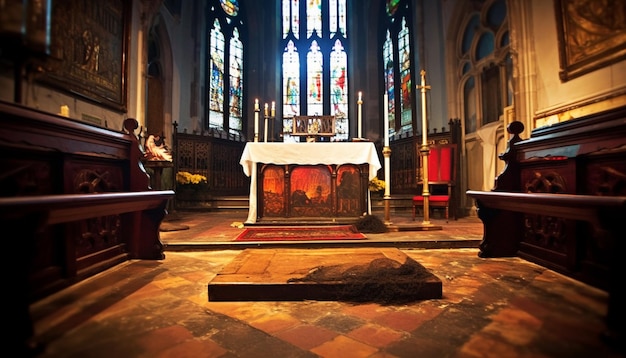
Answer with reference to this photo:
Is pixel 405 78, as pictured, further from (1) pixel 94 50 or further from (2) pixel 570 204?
(2) pixel 570 204

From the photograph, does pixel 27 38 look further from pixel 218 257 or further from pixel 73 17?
pixel 73 17

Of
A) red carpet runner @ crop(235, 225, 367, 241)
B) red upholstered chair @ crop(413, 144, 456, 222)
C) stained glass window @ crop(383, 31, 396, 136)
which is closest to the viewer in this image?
red carpet runner @ crop(235, 225, 367, 241)

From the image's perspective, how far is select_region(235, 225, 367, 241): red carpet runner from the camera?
345 cm

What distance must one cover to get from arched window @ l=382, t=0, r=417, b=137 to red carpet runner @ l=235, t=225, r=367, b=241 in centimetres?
512

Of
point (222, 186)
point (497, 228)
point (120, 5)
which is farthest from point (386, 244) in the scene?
point (222, 186)

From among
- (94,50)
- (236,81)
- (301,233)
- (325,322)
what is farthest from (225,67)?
(325,322)

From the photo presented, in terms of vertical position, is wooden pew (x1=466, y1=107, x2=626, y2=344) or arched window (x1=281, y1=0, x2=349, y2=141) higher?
arched window (x1=281, y1=0, x2=349, y2=141)

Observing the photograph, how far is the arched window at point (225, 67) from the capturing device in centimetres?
938

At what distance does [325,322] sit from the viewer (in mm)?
1405

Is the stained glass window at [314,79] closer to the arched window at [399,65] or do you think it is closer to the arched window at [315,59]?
the arched window at [315,59]

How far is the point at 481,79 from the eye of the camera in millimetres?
6551

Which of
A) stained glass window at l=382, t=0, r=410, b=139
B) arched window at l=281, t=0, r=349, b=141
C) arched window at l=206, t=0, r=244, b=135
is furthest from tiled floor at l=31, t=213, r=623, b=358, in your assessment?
arched window at l=281, t=0, r=349, b=141

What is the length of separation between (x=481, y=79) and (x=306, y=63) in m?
6.60

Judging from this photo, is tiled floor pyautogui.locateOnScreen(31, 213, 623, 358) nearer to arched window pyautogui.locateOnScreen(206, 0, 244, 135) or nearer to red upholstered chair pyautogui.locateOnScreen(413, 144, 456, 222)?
red upholstered chair pyautogui.locateOnScreen(413, 144, 456, 222)
